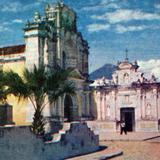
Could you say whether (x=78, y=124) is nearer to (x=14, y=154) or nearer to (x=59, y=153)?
(x=59, y=153)

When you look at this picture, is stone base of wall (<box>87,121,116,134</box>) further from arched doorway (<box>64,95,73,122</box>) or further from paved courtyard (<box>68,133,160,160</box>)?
paved courtyard (<box>68,133,160,160</box>)

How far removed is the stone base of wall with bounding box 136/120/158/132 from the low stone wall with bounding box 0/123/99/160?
13.7 m

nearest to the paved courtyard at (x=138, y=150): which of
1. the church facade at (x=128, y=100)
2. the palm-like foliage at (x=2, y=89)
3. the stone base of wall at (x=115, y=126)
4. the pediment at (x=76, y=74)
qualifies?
the palm-like foliage at (x=2, y=89)

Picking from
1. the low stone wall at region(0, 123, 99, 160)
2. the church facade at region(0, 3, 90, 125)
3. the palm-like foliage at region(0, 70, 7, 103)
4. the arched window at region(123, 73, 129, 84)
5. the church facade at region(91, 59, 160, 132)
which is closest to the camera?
the low stone wall at region(0, 123, 99, 160)

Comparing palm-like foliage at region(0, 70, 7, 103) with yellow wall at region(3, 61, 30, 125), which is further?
yellow wall at region(3, 61, 30, 125)

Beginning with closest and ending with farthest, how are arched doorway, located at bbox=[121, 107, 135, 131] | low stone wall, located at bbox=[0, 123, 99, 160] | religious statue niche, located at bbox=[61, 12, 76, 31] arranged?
1. low stone wall, located at bbox=[0, 123, 99, 160]
2. religious statue niche, located at bbox=[61, 12, 76, 31]
3. arched doorway, located at bbox=[121, 107, 135, 131]

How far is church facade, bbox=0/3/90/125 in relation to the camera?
28.6m

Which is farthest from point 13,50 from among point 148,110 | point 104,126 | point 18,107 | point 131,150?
point 131,150

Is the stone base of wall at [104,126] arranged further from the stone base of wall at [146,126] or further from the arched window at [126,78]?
the arched window at [126,78]

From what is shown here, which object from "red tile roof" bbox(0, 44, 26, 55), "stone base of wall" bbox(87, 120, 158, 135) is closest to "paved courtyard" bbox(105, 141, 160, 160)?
"stone base of wall" bbox(87, 120, 158, 135)

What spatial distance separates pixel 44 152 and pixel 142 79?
2144cm

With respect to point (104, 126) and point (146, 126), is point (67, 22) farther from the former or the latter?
point (146, 126)

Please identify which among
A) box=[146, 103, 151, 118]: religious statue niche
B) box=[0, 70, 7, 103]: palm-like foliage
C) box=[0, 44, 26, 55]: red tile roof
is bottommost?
box=[146, 103, 151, 118]: religious statue niche

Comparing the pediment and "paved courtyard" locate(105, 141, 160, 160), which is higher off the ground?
the pediment
